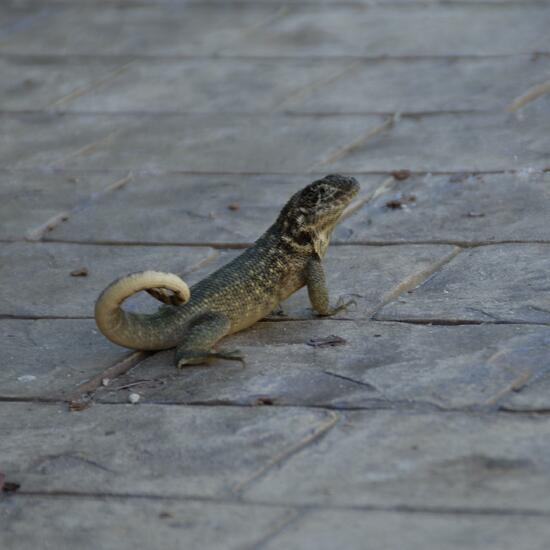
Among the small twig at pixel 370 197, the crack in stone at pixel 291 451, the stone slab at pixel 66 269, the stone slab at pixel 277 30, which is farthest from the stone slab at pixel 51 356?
the stone slab at pixel 277 30

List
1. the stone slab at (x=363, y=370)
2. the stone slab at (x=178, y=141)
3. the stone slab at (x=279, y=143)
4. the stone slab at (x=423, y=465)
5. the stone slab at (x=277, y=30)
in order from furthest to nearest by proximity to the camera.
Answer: the stone slab at (x=277, y=30)
the stone slab at (x=178, y=141)
the stone slab at (x=279, y=143)
the stone slab at (x=363, y=370)
the stone slab at (x=423, y=465)

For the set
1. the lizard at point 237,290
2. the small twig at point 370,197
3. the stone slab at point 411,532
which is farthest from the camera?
the small twig at point 370,197

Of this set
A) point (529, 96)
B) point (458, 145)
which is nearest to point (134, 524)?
point (458, 145)

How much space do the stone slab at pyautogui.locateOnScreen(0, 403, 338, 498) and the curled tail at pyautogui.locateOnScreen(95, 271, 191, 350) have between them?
1.42 ft

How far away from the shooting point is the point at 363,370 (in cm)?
Answer: 571

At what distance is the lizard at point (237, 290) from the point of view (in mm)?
5863

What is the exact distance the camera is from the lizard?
231 inches

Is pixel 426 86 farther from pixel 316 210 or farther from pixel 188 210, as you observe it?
pixel 316 210

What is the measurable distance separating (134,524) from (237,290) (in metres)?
1.91

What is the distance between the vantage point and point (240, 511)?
180 inches

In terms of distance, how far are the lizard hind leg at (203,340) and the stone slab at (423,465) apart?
915mm

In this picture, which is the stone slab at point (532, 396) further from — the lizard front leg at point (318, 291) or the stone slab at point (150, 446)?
the lizard front leg at point (318, 291)

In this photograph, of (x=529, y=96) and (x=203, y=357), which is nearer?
(x=203, y=357)

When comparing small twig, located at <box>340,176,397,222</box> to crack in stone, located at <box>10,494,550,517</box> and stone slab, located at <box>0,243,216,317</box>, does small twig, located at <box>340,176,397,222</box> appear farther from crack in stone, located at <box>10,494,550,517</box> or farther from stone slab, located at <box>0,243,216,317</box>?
crack in stone, located at <box>10,494,550,517</box>
